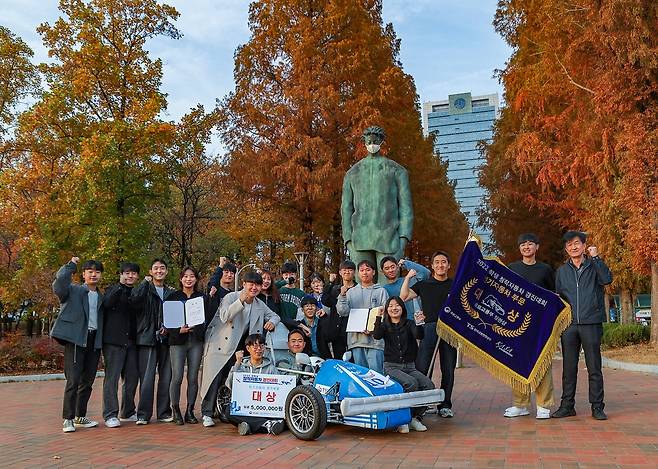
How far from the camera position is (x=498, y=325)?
7023 millimetres

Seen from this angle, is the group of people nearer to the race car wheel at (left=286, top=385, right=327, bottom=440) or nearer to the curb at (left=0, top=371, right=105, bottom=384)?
the race car wheel at (left=286, top=385, right=327, bottom=440)

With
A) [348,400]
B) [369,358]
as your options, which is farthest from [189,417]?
[348,400]

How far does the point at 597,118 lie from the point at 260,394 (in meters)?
13.2

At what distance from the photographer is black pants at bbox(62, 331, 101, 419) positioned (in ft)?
21.8

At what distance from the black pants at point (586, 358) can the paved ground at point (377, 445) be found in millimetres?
252

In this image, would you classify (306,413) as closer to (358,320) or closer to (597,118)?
(358,320)

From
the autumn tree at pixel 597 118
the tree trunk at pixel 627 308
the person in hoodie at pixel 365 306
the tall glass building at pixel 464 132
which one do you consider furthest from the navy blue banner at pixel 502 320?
the tall glass building at pixel 464 132

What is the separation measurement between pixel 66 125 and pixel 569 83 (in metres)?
13.5

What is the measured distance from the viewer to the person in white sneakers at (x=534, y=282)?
677 cm

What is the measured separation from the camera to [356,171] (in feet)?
28.8

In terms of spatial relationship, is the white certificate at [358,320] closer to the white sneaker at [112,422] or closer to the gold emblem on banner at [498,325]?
the gold emblem on banner at [498,325]

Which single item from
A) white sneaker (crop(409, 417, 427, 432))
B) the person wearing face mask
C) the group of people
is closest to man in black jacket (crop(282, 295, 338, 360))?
the group of people

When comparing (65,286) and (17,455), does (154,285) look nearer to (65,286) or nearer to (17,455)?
(65,286)

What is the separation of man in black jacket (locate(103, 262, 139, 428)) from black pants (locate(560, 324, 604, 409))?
15.5 feet
